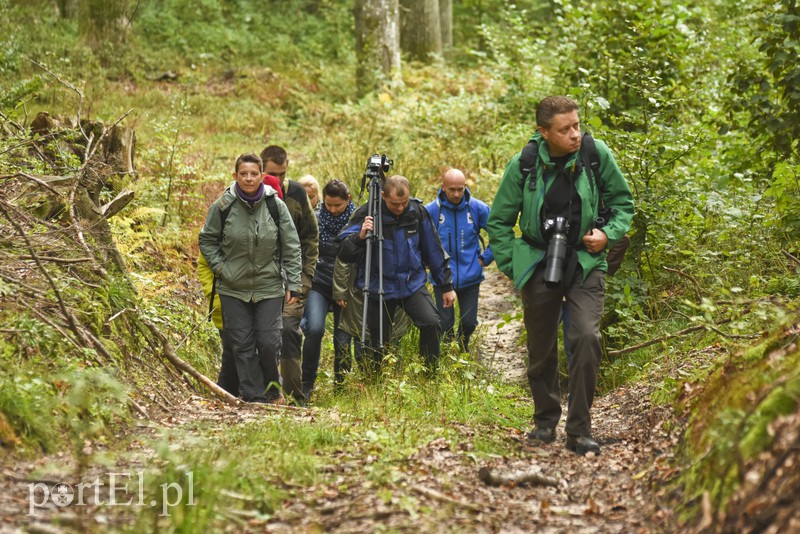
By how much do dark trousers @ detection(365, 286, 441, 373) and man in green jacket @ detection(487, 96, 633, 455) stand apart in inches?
82.3

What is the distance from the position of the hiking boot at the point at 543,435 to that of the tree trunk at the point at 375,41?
14763 mm

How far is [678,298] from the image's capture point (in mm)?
7770

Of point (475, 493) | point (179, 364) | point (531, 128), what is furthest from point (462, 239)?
point (531, 128)

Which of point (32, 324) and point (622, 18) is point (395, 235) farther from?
point (622, 18)

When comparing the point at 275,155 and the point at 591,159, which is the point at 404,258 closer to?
the point at 275,155

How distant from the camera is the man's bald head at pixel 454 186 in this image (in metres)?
8.87

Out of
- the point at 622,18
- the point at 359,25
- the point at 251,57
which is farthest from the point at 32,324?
the point at 251,57

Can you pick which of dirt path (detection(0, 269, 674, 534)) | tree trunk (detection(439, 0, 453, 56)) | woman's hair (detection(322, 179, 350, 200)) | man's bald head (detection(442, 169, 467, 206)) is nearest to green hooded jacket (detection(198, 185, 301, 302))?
woman's hair (detection(322, 179, 350, 200))

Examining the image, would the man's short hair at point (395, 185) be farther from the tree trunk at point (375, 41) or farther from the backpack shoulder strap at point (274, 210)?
the tree trunk at point (375, 41)

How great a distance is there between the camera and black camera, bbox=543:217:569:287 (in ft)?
17.7

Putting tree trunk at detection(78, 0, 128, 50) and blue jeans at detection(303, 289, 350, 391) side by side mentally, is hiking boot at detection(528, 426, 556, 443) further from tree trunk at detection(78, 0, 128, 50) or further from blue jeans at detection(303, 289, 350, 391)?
tree trunk at detection(78, 0, 128, 50)

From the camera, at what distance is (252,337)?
24.6ft

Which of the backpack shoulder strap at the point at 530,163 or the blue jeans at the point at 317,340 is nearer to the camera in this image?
the backpack shoulder strap at the point at 530,163

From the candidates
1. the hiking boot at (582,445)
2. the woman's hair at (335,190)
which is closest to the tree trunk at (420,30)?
the woman's hair at (335,190)
